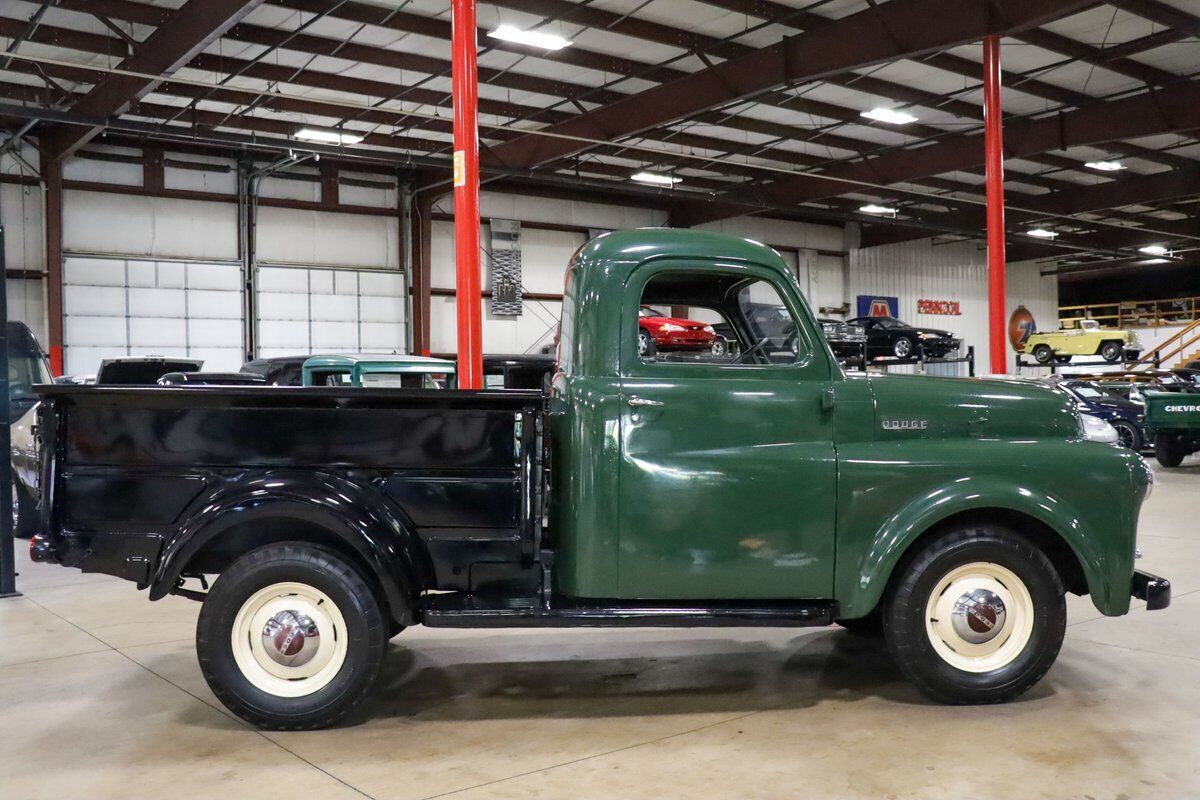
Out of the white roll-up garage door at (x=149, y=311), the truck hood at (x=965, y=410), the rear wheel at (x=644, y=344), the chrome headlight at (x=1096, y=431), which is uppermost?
the white roll-up garage door at (x=149, y=311)

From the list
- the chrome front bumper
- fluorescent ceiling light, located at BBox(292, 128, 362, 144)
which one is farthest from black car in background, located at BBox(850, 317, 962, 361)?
the chrome front bumper

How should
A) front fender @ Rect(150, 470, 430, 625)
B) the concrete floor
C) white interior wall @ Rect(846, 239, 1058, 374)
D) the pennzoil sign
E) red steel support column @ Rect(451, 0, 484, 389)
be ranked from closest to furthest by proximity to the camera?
the concrete floor < front fender @ Rect(150, 470, 430, 625) < red steel support column @ Rect(451, 0, 484, 389) < white interior wall @ Rect(846, 239, 1058, 374) < the pennzoil sign

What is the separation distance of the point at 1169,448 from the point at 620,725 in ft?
47.4

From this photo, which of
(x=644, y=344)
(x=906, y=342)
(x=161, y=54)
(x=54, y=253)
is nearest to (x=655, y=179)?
(x=906, y=342)

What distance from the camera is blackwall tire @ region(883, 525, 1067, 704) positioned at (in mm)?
4008

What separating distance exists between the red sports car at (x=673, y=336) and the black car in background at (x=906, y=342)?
1564 centimetres

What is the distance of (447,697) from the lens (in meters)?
4.32

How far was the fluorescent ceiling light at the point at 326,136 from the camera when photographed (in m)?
17.7

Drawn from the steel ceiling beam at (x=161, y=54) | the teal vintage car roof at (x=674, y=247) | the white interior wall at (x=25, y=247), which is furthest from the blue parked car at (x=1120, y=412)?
the white interior wall at (x=25, y=247)

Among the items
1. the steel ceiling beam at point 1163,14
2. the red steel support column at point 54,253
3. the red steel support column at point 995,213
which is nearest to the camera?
the steel ceiling beam at point 1163,14

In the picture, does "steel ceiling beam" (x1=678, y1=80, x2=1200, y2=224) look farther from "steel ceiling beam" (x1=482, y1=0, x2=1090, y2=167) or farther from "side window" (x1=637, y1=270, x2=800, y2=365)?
"side window" (x1=637, y1=270, x2=800, y2=365)

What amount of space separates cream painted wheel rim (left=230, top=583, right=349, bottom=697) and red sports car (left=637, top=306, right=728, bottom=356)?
5.48ft

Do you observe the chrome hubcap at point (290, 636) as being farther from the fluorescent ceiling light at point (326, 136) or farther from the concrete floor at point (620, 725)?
the fluorescent ceiling light at point (326, 136)

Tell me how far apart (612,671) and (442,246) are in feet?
61.0
